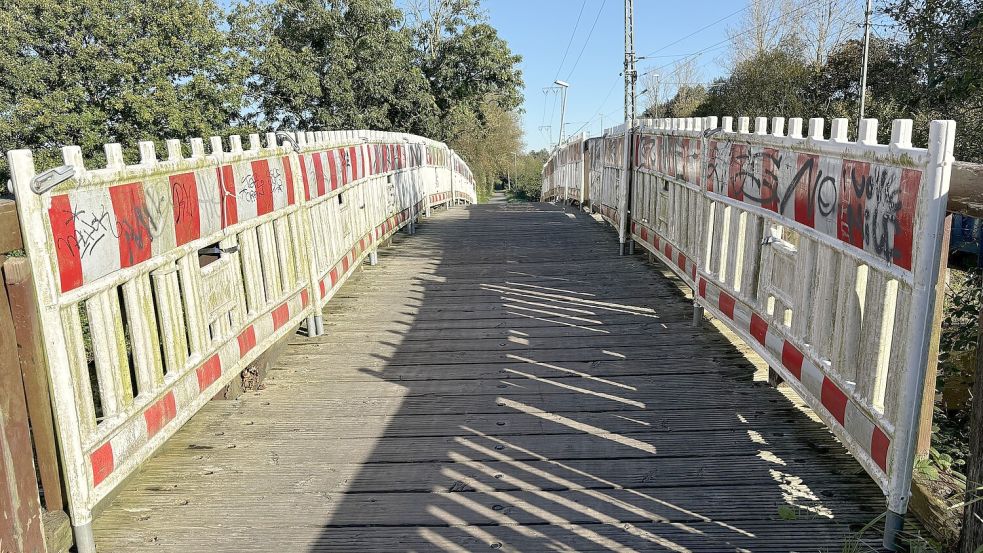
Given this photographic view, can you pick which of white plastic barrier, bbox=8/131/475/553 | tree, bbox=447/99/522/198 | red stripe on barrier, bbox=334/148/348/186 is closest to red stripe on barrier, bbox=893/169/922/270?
white plastic barrier, bbox=8/131/475/553

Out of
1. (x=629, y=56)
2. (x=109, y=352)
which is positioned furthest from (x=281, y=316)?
(x=629, y=56)

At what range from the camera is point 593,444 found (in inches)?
168

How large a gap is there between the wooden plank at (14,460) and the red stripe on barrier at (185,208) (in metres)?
1.34

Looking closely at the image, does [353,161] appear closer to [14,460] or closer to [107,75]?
[14,460]

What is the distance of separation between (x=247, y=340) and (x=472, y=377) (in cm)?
156

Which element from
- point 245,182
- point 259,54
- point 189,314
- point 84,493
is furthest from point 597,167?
point 259,54

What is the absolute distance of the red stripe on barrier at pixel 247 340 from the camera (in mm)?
4996

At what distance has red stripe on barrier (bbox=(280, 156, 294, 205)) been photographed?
6.17m

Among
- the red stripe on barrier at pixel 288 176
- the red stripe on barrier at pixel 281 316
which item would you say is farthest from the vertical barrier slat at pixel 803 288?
the red stripe on barrier at pixel 288 176

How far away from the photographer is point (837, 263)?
12.4 ft

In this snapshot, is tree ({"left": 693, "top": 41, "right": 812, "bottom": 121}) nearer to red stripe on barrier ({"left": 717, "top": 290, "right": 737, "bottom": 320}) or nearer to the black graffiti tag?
red stripe on barrier ({"left": 717, "top": 290, "right": 737, "bottom": 320})

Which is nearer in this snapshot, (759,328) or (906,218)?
(906,218)

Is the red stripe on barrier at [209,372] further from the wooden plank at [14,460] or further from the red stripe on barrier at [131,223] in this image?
the wooden plank at [14,460]

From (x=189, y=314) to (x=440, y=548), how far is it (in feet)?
6.61
